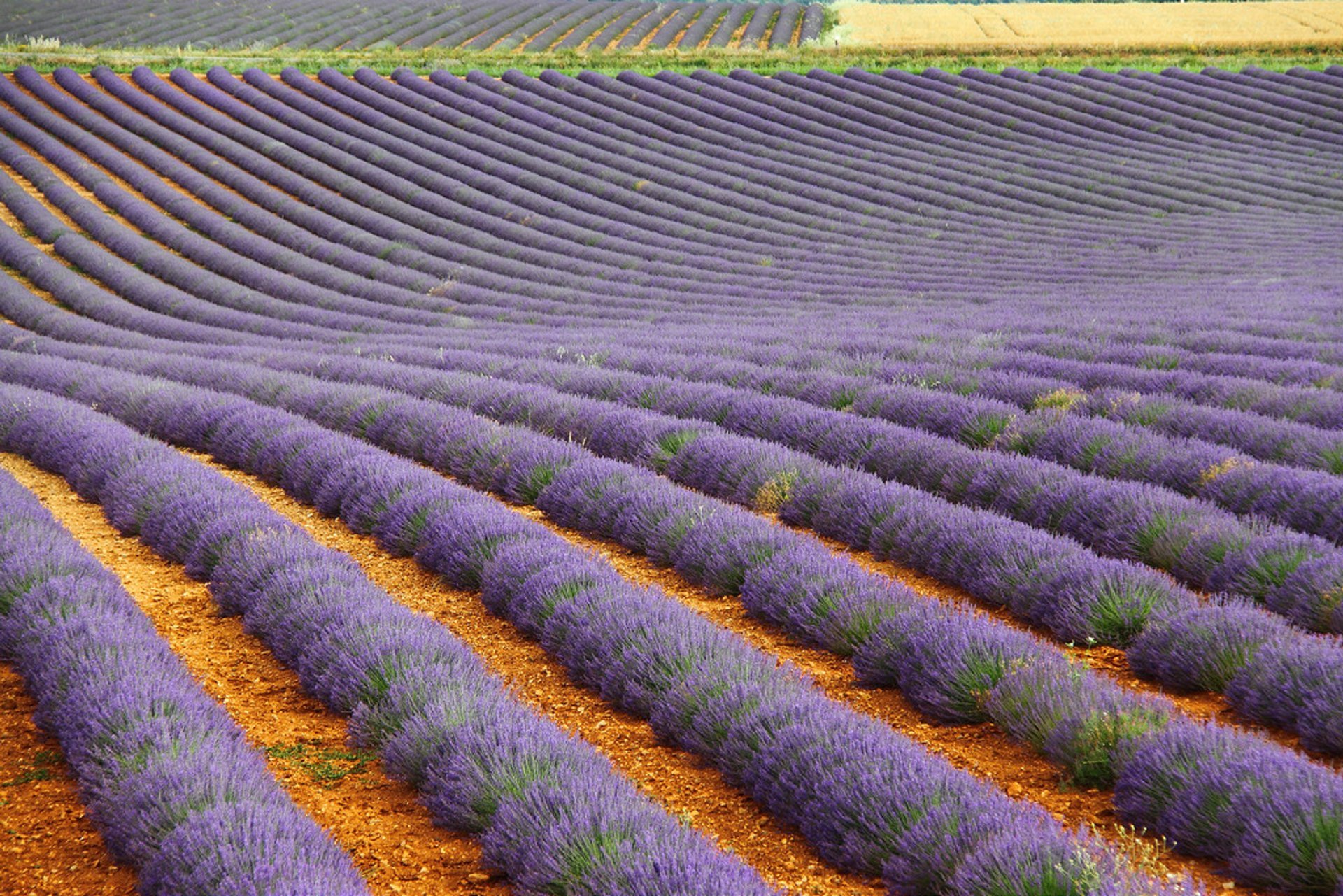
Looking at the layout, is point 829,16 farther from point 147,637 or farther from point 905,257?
point 147,637

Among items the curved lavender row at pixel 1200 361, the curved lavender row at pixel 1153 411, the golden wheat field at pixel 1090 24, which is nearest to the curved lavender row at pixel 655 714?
the curved lavender row at pixel 1153 411

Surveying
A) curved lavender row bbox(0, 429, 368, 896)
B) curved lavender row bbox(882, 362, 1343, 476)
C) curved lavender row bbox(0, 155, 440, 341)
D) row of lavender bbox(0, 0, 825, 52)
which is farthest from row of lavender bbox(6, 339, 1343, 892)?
row of lavender bbox(0, 0, 825, 52)

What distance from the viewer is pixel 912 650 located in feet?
13.2

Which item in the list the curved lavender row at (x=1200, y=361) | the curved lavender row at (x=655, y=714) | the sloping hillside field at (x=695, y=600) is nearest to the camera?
the curved lavender row at (x=655, y=714)

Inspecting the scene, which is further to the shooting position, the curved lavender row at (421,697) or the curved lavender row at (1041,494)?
the curved lavender row at (1041,494)

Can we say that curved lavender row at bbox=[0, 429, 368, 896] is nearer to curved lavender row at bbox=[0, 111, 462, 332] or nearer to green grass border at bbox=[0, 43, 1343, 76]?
curved lavender row at bbox=[0, 111, 462, 332]

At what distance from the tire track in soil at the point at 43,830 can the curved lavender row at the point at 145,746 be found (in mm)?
79

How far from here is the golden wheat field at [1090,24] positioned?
34375 mm

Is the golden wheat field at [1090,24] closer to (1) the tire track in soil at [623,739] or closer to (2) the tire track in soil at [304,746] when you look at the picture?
(1) the tire track in soil at [623,739]

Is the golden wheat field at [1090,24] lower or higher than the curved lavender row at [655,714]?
higher

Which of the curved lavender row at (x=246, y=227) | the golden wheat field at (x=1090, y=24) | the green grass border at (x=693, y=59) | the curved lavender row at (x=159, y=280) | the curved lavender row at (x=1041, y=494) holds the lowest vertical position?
the curved lavender row at (x=159, y=280)

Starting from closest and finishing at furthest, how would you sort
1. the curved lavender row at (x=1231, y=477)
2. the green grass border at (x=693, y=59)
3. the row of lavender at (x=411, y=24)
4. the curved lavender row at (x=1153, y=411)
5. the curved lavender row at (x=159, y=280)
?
the curved lavender row at (x=1231, y=477) < the curved lavender row at (x=1153, y=411) < the curved lavender row at (x=159, y=280) < the green grass border at (x=693, y=59) < the row of lavender at (x=411, y=24)

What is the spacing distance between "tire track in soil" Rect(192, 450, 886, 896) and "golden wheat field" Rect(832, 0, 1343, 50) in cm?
3273

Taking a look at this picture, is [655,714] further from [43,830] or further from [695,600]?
[43,830]
